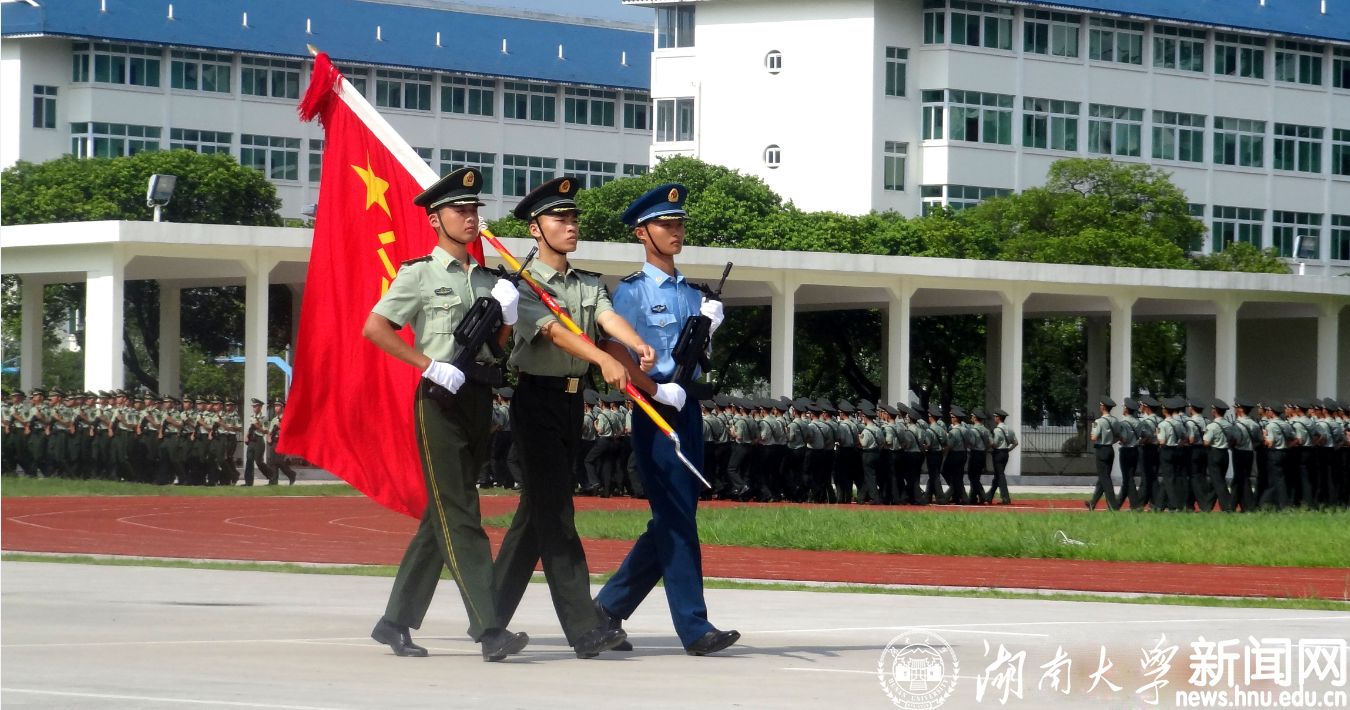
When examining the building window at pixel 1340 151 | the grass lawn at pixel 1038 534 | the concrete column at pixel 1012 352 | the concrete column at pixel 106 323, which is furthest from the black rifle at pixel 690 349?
the building window at pixel 1340 151

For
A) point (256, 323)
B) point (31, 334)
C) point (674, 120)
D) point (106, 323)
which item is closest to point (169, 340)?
point (31, 334)

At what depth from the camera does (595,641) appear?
893 cm

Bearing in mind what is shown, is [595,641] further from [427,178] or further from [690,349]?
[427,178]

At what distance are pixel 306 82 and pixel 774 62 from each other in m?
18.7

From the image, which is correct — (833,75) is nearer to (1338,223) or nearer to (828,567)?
(1338,223)

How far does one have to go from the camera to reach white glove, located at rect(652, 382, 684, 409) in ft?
29.6

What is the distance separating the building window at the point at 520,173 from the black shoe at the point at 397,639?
7234 centimetres

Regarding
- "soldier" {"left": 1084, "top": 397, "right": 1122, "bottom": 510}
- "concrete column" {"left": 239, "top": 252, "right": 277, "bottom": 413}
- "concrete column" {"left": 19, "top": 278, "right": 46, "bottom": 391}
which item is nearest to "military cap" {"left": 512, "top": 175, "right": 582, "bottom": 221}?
"soldier" {"left": 1084, "top": 397, "right": 1122, "bottom": 510}

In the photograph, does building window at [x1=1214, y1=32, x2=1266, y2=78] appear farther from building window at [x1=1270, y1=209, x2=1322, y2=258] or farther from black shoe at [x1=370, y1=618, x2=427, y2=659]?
black shoe at [x1=370, y1=618, x2=427, y2=659]

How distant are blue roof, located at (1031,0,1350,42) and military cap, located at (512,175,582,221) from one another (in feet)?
197

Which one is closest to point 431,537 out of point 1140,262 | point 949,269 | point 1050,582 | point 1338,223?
point 1050,582

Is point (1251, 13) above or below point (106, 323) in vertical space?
above

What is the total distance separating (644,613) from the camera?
11.6 m

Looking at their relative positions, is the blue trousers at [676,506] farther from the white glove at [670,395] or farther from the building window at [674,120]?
the building window at [674,120]
